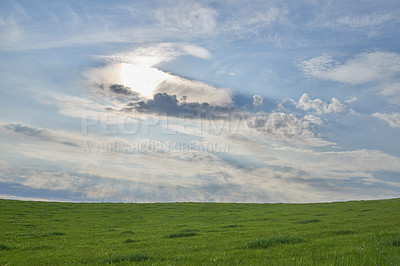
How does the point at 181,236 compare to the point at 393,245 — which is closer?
the point at 393,245

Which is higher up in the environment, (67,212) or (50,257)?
(50,257)

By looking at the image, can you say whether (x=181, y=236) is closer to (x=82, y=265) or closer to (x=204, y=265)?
(x=82, y=265)

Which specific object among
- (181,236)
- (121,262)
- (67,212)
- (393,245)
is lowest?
(67,212)

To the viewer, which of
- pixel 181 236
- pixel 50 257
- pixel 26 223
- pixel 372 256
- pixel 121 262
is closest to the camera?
pixel 372 256

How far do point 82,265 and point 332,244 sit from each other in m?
10.8

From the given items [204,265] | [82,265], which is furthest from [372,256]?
[82,265]

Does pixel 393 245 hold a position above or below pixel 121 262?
above

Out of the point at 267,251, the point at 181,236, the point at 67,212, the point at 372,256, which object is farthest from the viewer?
the point at 67,212

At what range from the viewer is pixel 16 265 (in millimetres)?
13500

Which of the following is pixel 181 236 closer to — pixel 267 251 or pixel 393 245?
pixel 267 251

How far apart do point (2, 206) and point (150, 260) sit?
5220 cm

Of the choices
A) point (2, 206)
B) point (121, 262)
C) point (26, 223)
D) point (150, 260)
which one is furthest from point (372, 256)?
point (2, 206)

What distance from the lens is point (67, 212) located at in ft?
169

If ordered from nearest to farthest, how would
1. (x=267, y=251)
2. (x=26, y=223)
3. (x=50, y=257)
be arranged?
(x=267, y=251), (x=50, y=257), (x=26, y=223)
